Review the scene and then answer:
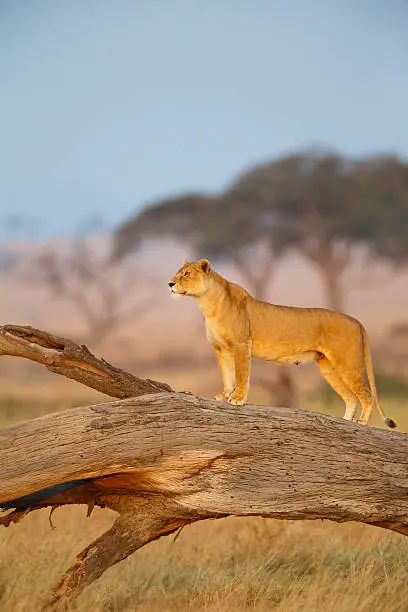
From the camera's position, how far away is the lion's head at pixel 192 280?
5.82 metres

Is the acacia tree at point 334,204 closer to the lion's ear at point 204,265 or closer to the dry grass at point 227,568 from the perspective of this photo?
the dry grass at point 227,568

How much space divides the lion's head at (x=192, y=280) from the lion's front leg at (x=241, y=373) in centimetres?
39

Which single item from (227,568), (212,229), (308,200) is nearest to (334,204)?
(308,200)

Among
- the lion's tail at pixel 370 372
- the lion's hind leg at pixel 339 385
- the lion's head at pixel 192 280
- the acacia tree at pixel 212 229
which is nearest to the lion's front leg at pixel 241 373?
the lion's head at pixel 192 280

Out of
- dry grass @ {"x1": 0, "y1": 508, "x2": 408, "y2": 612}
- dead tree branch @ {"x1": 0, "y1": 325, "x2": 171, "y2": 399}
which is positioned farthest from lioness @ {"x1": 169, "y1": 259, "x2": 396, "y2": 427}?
dry grass @ {"x1": 0, "y1": 508, "x2": 408, "y2": 612}

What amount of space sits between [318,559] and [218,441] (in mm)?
2214

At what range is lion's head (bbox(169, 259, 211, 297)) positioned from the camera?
582 cm

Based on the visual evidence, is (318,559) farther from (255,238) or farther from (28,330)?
(255,238)

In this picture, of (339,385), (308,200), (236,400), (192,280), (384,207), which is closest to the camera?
(236,400)

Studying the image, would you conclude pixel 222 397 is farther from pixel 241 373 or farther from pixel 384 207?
pixel 384 207

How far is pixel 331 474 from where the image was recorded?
5598mm

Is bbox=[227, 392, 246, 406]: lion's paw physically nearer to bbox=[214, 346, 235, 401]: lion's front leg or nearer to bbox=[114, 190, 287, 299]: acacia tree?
bbox=[214, 346, 235, 401]: lion's front leg

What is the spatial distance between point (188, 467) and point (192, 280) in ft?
3.48

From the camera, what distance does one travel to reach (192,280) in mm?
5828
